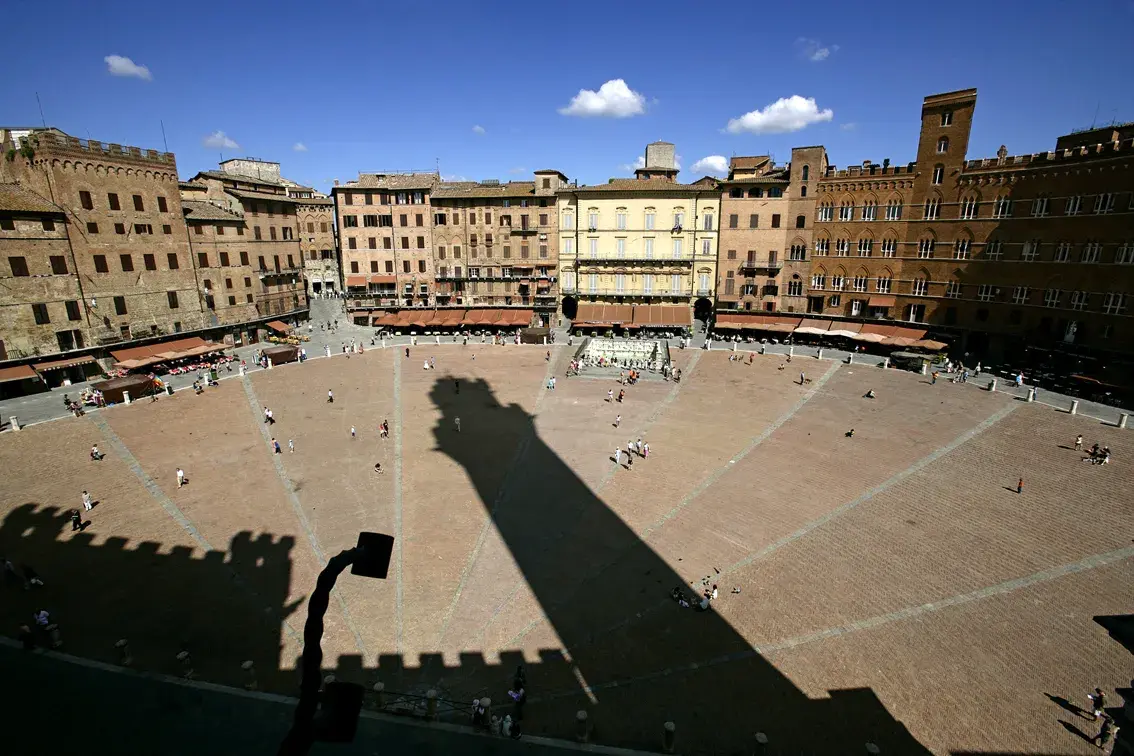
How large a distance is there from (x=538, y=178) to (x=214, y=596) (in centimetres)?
5104

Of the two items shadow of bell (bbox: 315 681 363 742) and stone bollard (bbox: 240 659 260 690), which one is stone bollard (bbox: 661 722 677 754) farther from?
shadow of bell (bbox: 315 681 363 742)

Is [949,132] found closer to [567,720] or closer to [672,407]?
[672,407]

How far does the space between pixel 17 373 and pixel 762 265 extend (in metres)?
60.3

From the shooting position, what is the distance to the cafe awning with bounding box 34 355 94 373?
131ft

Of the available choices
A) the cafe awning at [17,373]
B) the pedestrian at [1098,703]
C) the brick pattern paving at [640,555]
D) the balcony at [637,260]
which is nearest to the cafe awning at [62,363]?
the cafe awning at [17,373]

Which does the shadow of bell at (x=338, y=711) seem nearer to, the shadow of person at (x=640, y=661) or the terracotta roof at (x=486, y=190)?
the shadow of person at (x=640, y=661)

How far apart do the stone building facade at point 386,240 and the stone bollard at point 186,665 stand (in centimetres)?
4943

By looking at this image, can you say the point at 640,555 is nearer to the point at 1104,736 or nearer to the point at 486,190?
the point at 1104,736

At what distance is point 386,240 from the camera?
62.2m

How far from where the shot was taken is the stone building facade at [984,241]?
3978cm

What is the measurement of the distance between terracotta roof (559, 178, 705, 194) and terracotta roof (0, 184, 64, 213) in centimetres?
4143

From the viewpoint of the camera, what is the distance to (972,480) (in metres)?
28.0

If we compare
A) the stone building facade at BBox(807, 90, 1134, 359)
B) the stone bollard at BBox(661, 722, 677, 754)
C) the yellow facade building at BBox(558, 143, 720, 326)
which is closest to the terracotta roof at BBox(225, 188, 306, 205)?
the yellow facade building at BBox(558, 143, 720, 326)

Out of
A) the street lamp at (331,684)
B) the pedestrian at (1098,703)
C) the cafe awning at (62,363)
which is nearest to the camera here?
the street lamp at (331,684)
